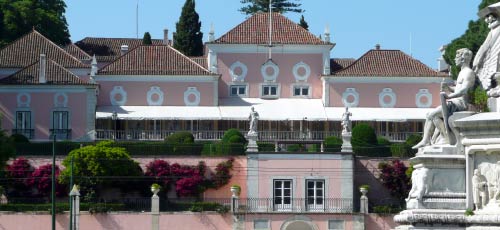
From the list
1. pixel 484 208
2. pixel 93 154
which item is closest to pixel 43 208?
pixel 93 154

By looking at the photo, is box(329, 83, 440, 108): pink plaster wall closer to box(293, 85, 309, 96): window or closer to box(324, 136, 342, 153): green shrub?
box(293, 85, 309, 96): window

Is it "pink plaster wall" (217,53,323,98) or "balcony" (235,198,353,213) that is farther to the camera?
"pink plaster wall" (217,53,323,98)

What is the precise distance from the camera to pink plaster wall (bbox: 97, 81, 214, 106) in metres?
87.3

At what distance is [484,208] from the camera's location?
21.0m

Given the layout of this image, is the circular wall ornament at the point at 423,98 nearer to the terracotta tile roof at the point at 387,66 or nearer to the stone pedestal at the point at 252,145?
the terracotta tile roof at the point at 387,66

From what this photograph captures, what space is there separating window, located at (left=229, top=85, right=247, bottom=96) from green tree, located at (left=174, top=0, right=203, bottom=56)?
12.8 metres

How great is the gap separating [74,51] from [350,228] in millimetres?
31317

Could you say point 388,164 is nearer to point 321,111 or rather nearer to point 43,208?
point 321,111

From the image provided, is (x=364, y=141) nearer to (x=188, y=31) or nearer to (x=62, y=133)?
(x=62, y=133)

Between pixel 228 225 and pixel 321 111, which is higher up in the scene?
pixel 321 111

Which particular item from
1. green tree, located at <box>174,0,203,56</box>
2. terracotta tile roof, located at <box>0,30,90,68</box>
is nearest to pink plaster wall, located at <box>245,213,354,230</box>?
terracotta tile roof, located at <box>0,30,90,68</box>

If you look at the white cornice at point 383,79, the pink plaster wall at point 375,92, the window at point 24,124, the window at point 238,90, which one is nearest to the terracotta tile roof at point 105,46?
the window at point 238,90

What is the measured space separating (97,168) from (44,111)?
38.2ft

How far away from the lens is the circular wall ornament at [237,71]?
8956cm
